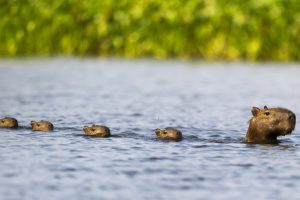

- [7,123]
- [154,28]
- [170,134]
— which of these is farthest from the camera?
[154,28]

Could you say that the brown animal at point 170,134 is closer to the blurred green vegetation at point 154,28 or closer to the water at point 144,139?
the water at point 144,139

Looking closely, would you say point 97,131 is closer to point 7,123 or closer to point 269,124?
point 7,123

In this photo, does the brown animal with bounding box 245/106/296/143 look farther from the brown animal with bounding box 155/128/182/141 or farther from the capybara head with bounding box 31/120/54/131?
the capybara head with bounding box 31/120/54/131

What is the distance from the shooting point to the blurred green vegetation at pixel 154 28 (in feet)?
168

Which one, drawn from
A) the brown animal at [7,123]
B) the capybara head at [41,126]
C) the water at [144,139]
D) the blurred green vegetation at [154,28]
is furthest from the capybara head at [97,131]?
the blurred green vegetation at [154,28]

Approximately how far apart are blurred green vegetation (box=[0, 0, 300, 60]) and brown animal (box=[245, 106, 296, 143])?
94.8ft

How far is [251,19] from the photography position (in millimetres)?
51406

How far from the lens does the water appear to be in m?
16.8

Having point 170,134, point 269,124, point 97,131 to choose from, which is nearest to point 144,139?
point 170,134

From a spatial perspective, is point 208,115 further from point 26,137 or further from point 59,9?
point 59,9

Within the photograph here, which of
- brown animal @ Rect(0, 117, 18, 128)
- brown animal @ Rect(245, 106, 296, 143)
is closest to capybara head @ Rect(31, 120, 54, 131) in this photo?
brown animal @ Rect(0, 117, 18, 128)

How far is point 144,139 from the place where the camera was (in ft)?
75.9

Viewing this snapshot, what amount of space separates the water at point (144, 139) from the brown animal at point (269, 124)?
1.19 ft

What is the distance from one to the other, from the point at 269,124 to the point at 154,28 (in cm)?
3144
